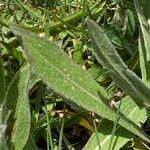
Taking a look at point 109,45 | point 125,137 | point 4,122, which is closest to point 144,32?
point 109,45

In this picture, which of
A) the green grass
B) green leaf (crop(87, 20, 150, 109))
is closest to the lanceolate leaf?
the green grass

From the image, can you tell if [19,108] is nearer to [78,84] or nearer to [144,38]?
[78,84]

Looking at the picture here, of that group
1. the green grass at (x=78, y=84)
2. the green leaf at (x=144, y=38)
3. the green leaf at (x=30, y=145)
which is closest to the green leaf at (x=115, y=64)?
the green grass at (x=78, y=84)

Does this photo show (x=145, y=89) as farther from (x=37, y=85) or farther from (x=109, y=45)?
(x=37, y=85)

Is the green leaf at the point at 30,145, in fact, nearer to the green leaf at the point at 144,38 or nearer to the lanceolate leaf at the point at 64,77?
the lanceolate leaf at the point at 64,77

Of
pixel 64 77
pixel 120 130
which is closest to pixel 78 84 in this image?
pixel 64 77
